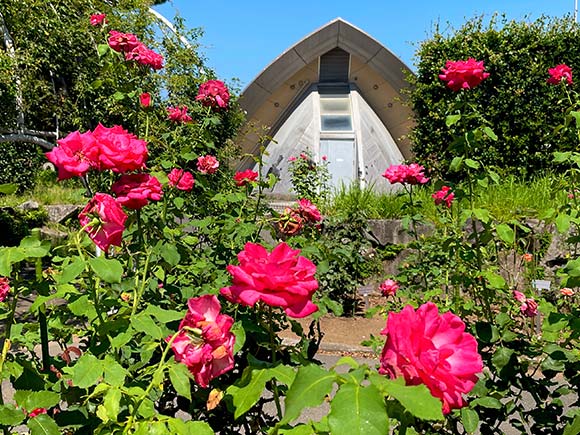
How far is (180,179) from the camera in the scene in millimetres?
2004

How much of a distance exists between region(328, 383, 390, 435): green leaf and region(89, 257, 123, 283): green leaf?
543mm

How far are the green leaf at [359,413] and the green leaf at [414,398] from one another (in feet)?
0.05

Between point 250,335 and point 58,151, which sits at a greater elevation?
point 58,151

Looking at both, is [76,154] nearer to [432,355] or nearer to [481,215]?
[432,355]

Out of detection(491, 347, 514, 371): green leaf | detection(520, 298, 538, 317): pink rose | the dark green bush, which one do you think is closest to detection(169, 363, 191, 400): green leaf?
detection(491, 347, 514, 371): green leaf

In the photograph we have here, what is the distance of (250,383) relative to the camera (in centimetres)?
78

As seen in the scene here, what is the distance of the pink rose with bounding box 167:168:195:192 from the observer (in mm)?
1919

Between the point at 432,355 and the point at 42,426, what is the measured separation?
68 cm

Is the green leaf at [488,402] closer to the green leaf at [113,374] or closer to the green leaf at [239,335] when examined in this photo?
the green leaf at [239,335]

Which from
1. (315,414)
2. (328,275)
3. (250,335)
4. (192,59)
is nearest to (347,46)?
(192,59)

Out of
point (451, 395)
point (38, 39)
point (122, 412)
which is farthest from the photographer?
point (38, 39)

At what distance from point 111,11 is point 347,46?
8.26m

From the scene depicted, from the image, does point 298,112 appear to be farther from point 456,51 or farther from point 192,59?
point 456,51

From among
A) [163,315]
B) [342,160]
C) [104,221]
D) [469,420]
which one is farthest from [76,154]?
[342,160]
